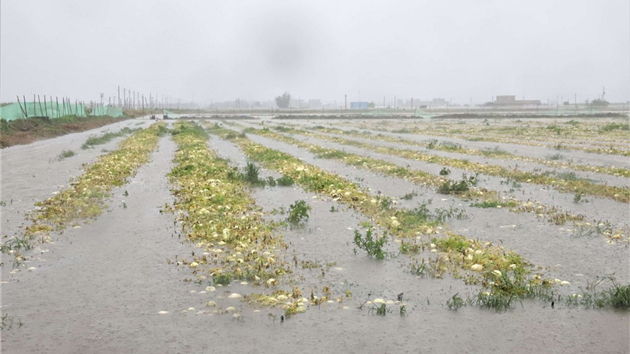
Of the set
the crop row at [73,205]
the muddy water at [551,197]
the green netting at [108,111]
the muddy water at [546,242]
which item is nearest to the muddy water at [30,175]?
the crop row at [73,205]

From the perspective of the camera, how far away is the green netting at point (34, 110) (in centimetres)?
5252

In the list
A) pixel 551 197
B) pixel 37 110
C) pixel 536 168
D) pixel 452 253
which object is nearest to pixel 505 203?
pixel 551 197

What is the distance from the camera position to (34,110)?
6088 cm

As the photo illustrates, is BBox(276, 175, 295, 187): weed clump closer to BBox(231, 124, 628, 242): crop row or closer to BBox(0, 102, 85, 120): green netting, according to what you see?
BBox(231, 124, 628, 242): crop row

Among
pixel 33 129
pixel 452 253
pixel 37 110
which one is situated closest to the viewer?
pixel 452 253

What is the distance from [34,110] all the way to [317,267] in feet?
202

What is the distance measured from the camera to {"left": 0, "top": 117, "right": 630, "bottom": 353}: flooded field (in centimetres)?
694

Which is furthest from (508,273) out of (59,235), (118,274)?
(59,235)

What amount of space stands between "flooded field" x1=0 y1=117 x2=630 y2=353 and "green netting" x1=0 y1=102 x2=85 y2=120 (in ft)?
126

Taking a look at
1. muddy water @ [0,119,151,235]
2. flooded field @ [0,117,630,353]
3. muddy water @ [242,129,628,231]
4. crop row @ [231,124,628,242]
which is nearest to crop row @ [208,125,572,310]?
flooded field @ [0,117,630,353]

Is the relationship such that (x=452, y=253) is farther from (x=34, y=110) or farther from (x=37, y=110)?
(x=37, y=110)

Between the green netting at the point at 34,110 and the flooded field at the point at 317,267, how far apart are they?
38.3 m

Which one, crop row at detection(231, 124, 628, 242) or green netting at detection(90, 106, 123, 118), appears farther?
green netting at detection(90, 106, 123, 118)

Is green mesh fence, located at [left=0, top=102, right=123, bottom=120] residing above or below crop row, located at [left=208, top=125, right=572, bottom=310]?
above
